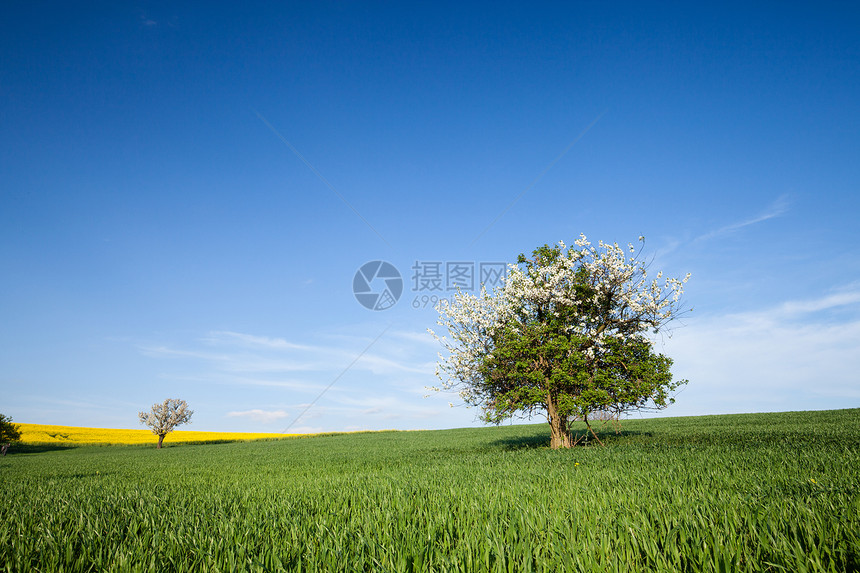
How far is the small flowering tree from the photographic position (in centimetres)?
5809

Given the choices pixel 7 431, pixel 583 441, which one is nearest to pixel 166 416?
pixel 7 431

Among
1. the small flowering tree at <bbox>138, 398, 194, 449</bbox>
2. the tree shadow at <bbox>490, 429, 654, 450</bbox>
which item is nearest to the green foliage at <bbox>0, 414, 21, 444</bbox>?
the small flowering tree at <bbox>138, 398, 194, 449</bbox>

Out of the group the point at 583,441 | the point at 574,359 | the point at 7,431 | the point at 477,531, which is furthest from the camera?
the point at 7,431

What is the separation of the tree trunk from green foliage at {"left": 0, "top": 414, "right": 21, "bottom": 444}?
62342mm

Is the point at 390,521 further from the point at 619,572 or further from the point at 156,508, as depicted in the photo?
the point at 156,508

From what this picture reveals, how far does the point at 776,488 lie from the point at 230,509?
27.0ft

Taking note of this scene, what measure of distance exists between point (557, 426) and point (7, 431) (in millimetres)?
62803

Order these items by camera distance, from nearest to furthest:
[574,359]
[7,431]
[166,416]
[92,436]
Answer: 1. [574,359]
2. [7,431]
3. [166,416]
4. [92,436]

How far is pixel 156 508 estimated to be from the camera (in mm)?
6133

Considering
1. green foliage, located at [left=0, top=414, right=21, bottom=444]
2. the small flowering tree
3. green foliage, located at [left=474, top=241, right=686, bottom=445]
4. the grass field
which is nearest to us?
the grass field

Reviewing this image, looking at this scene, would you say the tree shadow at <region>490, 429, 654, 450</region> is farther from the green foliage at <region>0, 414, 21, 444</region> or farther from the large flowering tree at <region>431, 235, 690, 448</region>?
the green foliage at <region>0, 414, 21, 444</region>

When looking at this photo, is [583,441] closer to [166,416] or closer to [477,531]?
[477,531]

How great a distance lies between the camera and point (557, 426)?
687 inches

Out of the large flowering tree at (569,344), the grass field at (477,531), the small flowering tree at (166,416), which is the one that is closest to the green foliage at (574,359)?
the large flowering tree at (569,344)
